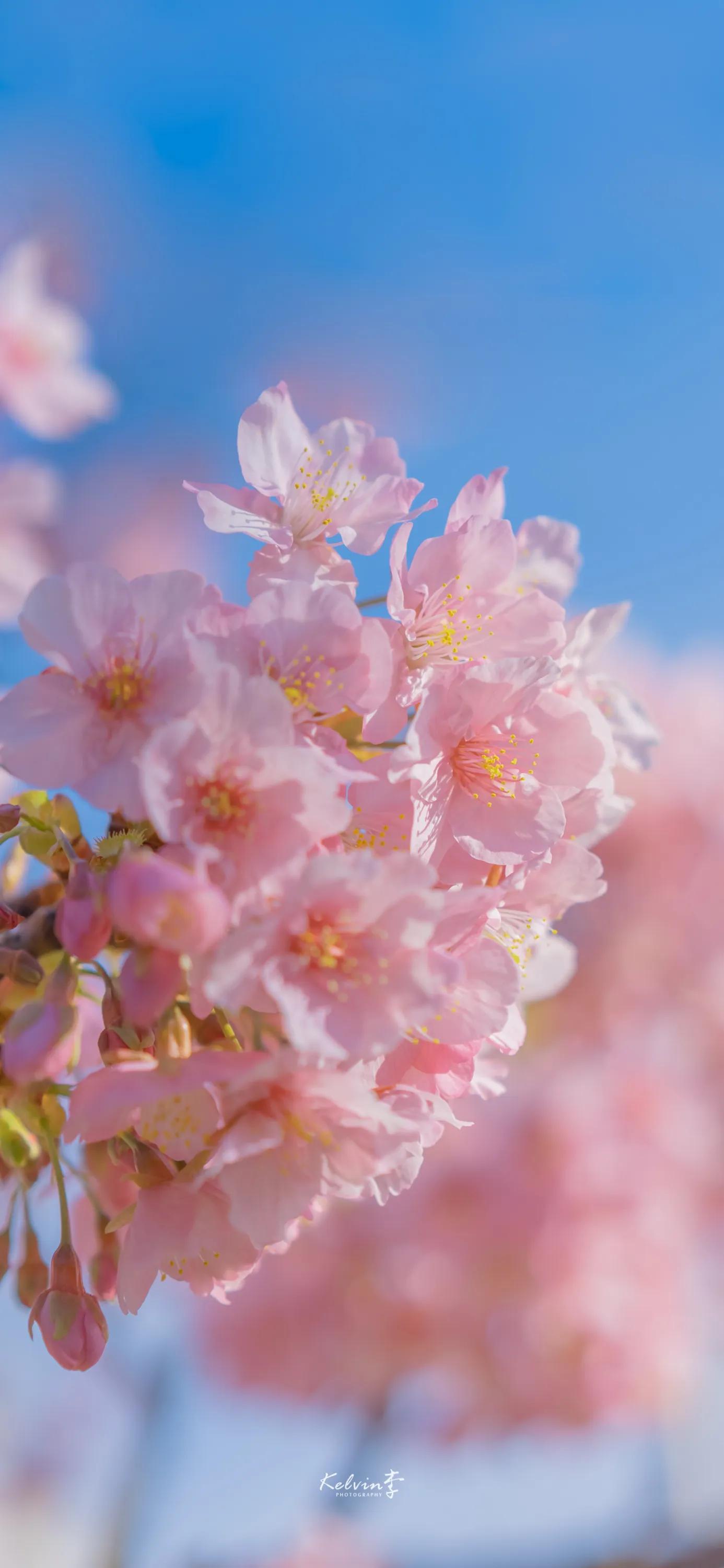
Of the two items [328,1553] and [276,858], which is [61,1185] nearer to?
[276,858]

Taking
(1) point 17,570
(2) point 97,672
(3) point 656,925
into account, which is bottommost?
(2) point 97,672

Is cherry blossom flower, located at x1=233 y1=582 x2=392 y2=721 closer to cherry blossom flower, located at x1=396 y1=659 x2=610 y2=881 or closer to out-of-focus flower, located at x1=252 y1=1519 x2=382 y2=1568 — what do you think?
cherry blossom flower, located at x1=396 y1=659 x2=610 y2=881

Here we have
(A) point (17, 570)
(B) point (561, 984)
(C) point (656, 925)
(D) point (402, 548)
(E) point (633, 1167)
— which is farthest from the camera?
(C) point (656, 925)

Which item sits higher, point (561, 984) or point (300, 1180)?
point (561, 984)

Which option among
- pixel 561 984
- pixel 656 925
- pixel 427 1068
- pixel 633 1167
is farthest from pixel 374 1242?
pixel 427 1068

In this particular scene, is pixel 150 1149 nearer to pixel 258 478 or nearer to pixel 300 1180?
pixel 300 1180

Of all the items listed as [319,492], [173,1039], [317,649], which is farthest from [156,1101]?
[319,492]
